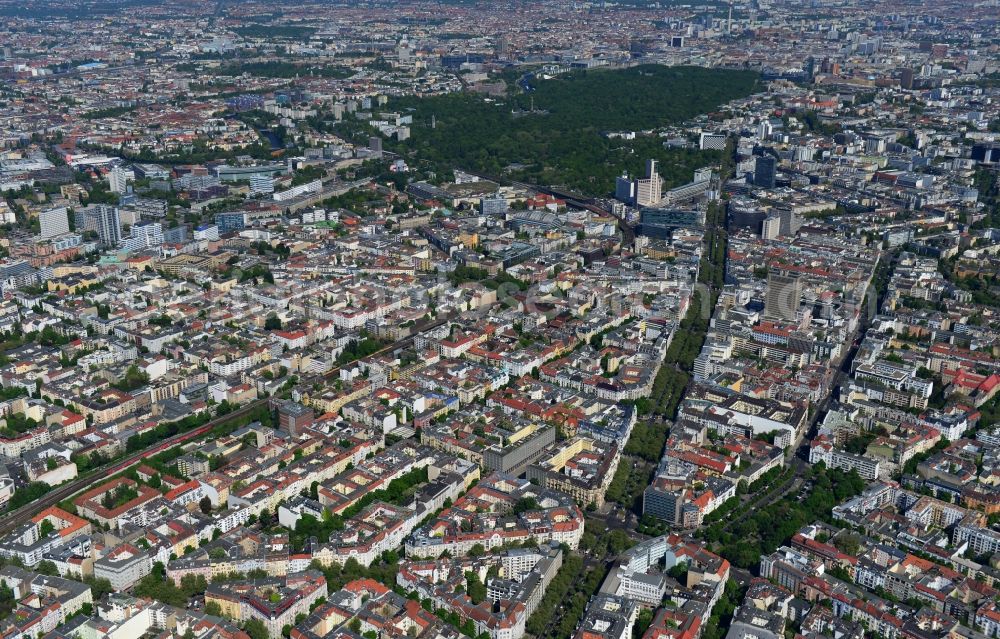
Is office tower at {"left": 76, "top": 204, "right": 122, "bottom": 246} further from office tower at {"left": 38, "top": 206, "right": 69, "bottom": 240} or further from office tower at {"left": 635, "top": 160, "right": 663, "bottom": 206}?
office tower at {"left": 635, "top": 160, "right": 663, "bottom": 206}

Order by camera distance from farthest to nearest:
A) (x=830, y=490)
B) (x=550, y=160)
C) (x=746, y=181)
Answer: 1. (x=550, y=160)
2. (x=746, y=181)
3. (x=830, y=490)

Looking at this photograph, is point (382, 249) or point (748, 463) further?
point (382, 249)

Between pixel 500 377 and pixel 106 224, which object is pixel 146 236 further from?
pixel 500 377

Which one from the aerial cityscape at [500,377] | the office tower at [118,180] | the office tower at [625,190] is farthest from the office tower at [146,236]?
the office tower at [625,190]

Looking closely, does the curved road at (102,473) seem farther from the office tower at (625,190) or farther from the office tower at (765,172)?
the office tower at (765,172)

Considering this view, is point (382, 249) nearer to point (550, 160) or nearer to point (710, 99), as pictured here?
point (550, 160)

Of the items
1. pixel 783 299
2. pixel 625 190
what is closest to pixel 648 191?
pixel 625 190

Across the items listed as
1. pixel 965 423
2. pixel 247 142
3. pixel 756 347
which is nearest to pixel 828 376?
pixel 756 347

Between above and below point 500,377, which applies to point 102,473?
below
